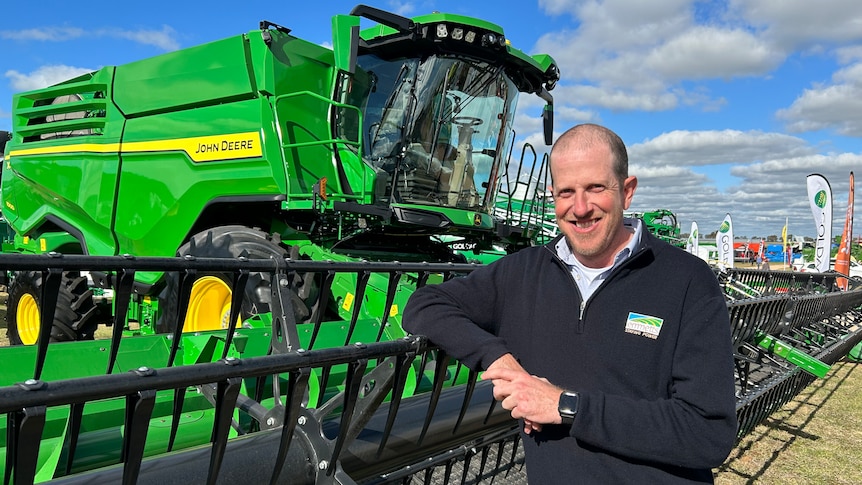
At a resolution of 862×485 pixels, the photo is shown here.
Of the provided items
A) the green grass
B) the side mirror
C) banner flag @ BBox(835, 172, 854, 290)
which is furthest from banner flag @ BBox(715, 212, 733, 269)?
the side mirror

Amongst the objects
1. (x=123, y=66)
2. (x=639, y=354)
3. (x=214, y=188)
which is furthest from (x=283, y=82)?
(x=639, y=354)

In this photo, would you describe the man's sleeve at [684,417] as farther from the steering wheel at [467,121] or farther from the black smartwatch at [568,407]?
the steering wheel at [467,121]

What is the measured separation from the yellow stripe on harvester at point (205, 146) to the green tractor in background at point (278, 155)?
13 millimetres

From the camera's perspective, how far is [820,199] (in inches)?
525

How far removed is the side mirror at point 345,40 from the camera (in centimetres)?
443

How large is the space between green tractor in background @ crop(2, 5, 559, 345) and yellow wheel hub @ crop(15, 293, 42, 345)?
2cm

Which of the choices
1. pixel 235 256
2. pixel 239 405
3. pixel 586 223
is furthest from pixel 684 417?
pixel 235 256

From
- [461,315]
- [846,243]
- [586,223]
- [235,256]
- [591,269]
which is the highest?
[846,243]

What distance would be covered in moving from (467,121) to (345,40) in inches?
59.3

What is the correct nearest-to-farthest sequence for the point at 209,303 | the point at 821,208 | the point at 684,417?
1. the point at 684,417
2. the point at 209,303
3. the point at 821,208

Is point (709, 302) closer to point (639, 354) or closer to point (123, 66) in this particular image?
point (639, 354)

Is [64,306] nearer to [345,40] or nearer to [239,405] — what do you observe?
[345,40]

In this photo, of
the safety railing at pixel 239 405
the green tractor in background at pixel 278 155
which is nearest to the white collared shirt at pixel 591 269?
the safety railing at pixel 239 405

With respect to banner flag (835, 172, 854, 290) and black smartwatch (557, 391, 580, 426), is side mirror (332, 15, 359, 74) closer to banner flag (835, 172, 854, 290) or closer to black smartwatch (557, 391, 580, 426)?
black smartwatch (557, 391, 580, 426)
